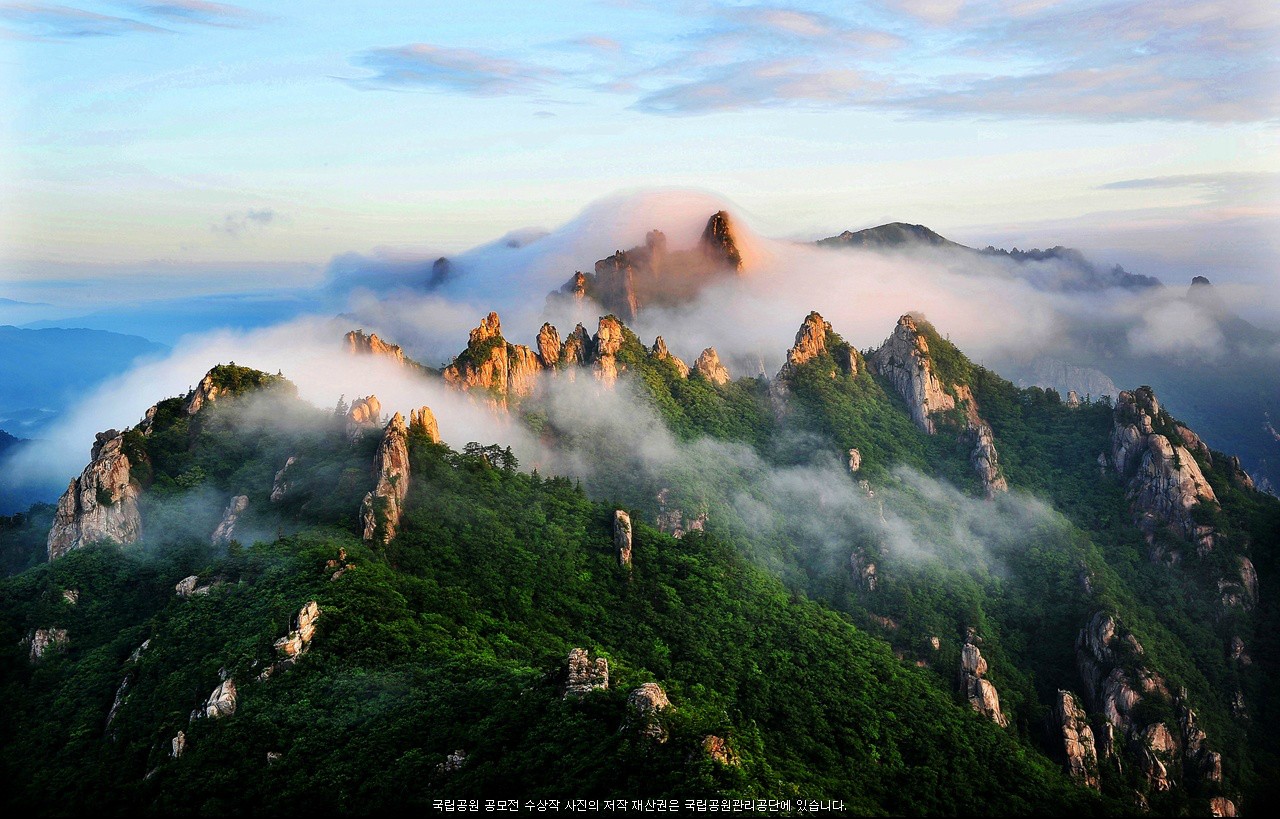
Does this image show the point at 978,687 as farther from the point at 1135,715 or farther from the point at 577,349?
the point at 577,349

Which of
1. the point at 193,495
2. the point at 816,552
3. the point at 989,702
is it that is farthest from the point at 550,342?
the point at 989,702

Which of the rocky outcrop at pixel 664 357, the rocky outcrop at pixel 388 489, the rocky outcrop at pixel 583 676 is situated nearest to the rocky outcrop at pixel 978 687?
the rocky outcrop at pixel 583 676

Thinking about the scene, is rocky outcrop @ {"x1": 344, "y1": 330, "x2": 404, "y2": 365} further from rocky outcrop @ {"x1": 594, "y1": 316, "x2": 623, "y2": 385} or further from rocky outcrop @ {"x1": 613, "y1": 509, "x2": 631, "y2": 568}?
rocky outcrop @ {"x1": 613, "y1": 509, "x2": 631, "y2": 568}

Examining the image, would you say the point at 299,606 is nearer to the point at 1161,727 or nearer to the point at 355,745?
the point at 355,745

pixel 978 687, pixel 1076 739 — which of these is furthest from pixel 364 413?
pixel 1076 739

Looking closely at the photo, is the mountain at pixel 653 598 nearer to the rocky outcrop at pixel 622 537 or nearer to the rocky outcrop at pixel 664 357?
the rocky outcrop at pixel 622 537
